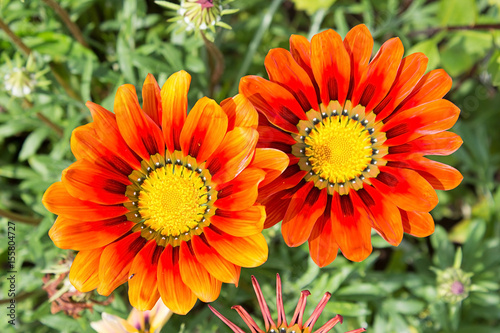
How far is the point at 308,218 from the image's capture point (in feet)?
5.44

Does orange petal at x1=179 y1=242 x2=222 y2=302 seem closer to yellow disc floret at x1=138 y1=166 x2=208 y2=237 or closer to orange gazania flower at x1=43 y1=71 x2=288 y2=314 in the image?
orange gazania flower at x1=43 y1=71 x2=288 y2=314

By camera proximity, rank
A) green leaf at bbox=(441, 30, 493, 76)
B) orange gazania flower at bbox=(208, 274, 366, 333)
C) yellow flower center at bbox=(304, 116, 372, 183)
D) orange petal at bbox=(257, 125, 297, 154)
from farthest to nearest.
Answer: green leaf at bbox=(441, 30, 493, 76) → yellow flower center at bbox=(304, 116, 372, 183) → orange petal at bbox=(257, 125, 297, 154) → orange gazania flower at bbox=(208, 274, 366, 333)

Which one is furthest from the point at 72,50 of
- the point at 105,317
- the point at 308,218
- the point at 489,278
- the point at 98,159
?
the point at 489,278

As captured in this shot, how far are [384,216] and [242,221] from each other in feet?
1.69

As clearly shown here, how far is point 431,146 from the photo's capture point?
1.71m

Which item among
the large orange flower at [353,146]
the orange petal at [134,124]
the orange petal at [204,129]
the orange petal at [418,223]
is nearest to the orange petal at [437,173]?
the large orange flower at [353,146]

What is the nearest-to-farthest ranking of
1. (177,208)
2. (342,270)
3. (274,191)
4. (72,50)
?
(274,191), (177,208), (342,270), (72,50)

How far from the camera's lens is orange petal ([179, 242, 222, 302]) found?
4.96ft

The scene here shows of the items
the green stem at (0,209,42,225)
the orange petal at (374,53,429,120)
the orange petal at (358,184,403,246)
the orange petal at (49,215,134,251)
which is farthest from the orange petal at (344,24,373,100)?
the green stem at (0,209,42,225)

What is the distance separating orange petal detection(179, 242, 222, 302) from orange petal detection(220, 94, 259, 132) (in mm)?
473

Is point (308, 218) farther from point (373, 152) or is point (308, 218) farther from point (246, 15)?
point (246, 15)

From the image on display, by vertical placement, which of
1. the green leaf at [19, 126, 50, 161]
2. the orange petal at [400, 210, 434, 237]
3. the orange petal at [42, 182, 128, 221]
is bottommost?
the green leaf at [19, 126, 50, 161]

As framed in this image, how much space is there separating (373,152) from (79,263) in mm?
1182

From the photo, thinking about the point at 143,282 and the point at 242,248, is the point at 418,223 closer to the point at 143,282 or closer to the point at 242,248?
the point at 242,248
